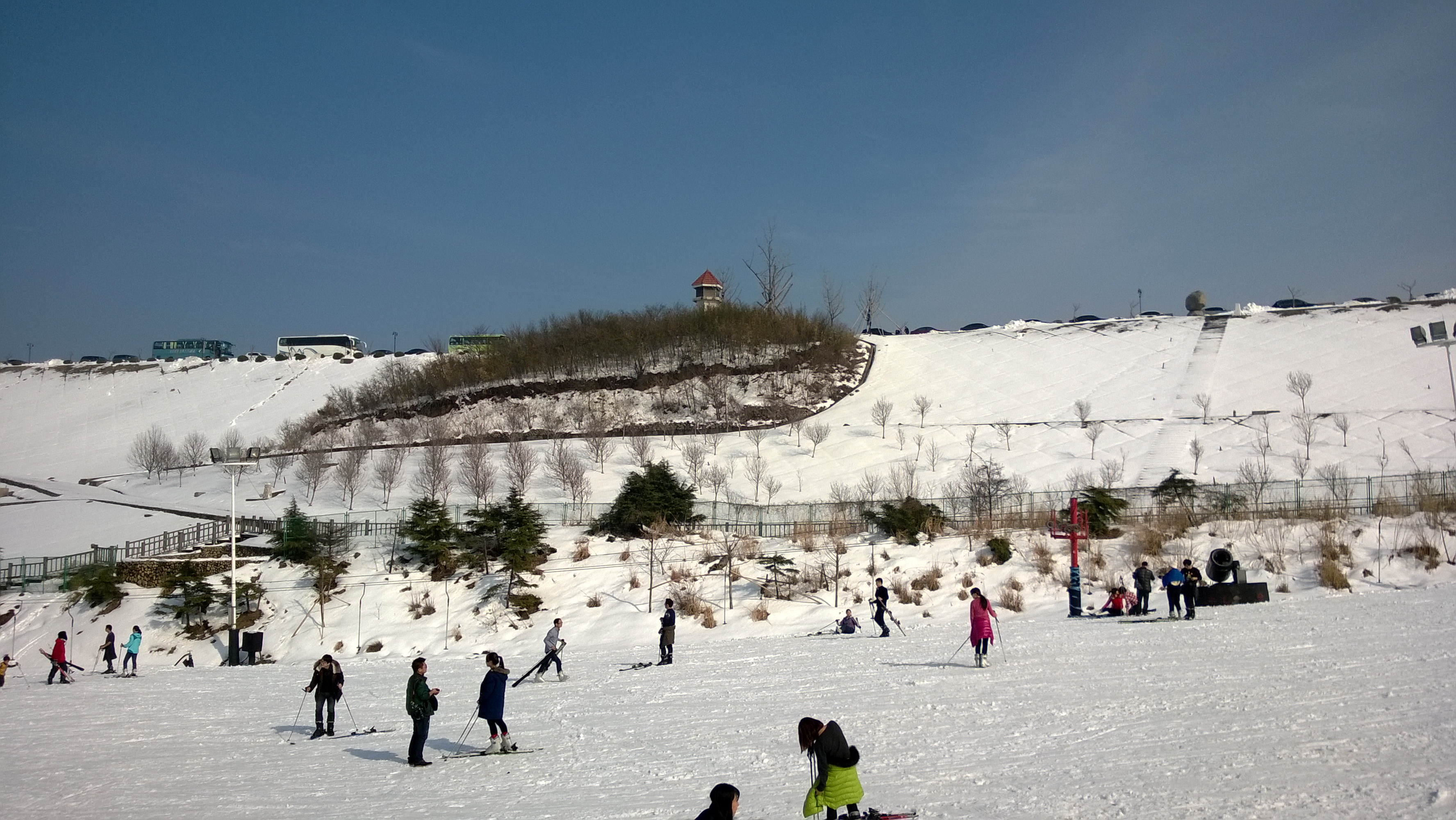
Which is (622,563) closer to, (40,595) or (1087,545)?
(1087,545)

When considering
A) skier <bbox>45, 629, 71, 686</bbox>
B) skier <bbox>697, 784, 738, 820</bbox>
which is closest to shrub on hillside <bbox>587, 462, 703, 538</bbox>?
skier <bbox>45, 629, 71, 686</bbox>

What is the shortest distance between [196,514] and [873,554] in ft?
103

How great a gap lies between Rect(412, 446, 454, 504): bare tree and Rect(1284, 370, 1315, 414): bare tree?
144 ft

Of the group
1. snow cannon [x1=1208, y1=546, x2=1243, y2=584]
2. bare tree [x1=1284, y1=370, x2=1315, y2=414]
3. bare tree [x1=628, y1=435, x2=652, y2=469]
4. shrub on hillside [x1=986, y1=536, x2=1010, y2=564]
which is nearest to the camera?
snow cannon [x1=1208, y1=546, x2=1243, y2=584]

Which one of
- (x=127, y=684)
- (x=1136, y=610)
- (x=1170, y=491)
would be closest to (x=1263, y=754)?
(x=1136, y=610)

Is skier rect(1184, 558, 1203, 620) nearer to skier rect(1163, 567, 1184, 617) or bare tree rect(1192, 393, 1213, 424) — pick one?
skier rect(1163, 567, 1184, 617)

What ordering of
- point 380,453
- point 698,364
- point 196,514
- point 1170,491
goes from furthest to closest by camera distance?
point 698,364 → point 380,453 → point 196,514 → point 1170,491

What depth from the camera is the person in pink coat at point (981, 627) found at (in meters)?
14.2

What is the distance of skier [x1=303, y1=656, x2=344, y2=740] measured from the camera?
13.0 metres

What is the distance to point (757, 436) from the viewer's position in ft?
162

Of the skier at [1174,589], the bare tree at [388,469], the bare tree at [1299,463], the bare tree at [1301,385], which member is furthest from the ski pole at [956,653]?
the bare tree at [1301,385]

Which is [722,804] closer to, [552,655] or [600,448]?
[552,655]

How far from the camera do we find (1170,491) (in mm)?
29719

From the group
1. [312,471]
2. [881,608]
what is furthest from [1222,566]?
[312,471]
